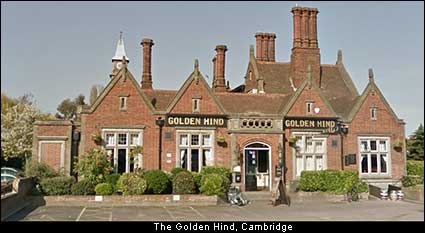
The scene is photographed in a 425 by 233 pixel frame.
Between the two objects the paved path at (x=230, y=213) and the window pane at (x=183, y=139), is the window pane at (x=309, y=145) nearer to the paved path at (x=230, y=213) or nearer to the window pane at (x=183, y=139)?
the paved path at (x=230, y=213)

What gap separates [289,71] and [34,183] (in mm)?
20676

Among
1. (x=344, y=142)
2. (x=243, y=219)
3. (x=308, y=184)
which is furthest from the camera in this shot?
(x=344, y=142)

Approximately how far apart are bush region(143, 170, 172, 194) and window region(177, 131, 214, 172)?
Answer: 12.2 ft

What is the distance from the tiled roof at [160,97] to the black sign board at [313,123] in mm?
6964

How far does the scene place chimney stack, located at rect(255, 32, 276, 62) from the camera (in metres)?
39.1

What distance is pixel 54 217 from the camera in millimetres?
15891

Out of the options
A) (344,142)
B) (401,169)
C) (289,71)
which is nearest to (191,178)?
(344,142)

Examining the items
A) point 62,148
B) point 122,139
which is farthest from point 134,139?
point 62,148

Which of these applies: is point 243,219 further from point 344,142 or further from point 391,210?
point 344,142

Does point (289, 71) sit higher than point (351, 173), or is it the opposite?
point (289, 71)

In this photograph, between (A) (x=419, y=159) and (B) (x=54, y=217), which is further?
(A) (x=419, y=159)

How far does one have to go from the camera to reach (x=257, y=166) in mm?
26391

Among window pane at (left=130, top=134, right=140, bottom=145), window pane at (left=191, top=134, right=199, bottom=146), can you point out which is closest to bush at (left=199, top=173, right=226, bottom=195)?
window pane at (left=191, top=134, right=199, bottom=146)

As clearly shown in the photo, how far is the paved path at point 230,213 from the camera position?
15.7 meters
